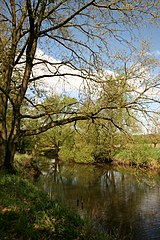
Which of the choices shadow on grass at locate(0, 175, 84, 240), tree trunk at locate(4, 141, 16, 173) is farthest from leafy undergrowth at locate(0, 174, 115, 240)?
tree trunk at locate(4, 141, 16, 173)

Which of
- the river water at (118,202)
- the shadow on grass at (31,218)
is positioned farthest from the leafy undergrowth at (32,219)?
the river water at (118,202)

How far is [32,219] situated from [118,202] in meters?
11.7

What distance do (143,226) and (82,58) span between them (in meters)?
8.28

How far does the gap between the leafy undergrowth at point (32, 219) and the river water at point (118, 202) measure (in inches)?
103

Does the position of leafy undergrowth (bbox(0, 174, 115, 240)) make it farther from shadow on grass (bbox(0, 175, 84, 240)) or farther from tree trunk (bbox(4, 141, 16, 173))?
A: tree trunk (bbox(4, 141, 16, 173))

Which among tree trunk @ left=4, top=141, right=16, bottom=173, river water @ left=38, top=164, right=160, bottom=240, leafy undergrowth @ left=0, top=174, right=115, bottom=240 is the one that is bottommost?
river water @ left=38, top=164, right=160, bottom=240

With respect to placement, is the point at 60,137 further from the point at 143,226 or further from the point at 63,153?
the point at 143,226

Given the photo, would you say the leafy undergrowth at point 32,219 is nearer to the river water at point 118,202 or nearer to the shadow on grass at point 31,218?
the shadow on grass at point 31,218

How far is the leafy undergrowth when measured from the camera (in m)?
5.77

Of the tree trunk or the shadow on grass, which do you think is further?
the tree trunk

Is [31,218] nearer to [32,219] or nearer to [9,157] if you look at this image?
[32,219]

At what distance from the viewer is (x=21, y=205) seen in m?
7.04

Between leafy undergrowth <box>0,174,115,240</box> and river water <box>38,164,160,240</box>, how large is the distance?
8.61 feet

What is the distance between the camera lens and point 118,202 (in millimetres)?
17328
